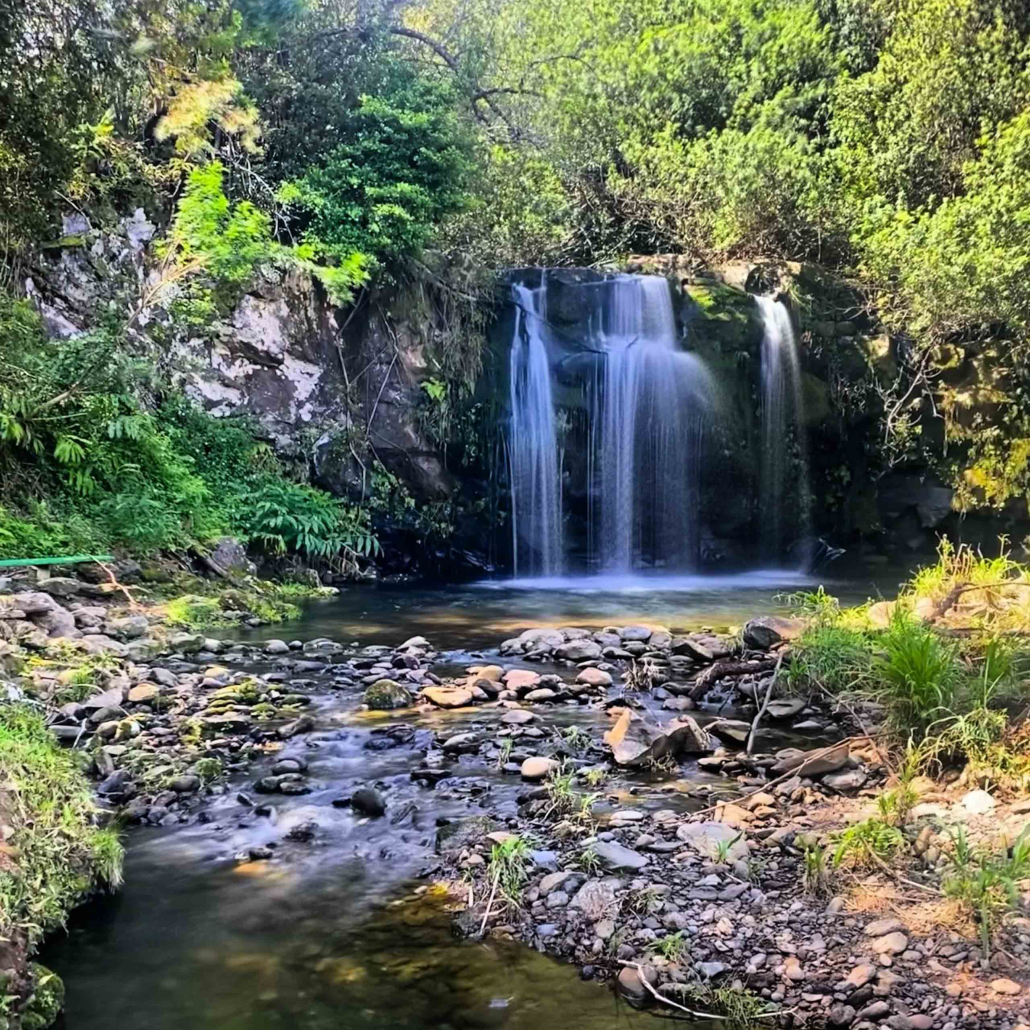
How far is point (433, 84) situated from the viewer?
14.1 m

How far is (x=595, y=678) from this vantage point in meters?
6.74

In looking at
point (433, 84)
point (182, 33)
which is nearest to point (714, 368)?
point (433, 84)

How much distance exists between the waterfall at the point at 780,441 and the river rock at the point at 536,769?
1193 cm

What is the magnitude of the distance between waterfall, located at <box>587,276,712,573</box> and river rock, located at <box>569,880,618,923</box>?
11.6 m

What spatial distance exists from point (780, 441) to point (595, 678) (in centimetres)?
1037

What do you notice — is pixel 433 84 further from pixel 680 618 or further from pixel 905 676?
pixel 905 676

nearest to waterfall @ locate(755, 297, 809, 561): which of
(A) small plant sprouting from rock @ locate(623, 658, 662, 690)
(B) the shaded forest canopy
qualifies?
(B) the shaded forest canopy

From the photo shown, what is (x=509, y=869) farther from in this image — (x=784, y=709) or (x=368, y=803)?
(x=784, y=709)

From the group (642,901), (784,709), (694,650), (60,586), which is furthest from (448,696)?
(60,586)

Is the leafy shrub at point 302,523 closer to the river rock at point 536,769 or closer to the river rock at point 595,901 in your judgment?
the river rock at point 536,769

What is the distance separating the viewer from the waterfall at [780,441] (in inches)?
619

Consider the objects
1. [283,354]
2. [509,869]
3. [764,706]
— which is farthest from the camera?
[283,354]

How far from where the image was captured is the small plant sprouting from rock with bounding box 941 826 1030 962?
3061mm

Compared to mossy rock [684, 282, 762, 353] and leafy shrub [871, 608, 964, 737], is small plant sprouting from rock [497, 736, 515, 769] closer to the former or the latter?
leafy shrub [871, 608, 964, 737]
